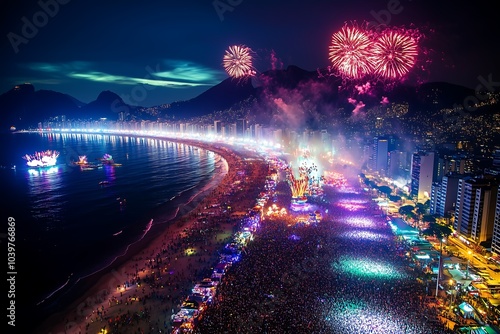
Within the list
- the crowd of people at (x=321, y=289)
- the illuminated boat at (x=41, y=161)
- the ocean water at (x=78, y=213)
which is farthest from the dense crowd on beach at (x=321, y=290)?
the illuminated boat at (x=41, y=161)

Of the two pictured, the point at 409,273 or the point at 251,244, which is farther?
the point at 251,244

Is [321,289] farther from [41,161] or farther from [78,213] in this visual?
[41,161]

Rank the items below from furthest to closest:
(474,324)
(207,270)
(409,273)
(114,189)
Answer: (114,189) → (207,270) → (409,273) → (474,324)

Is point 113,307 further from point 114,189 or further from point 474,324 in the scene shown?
point 114,189

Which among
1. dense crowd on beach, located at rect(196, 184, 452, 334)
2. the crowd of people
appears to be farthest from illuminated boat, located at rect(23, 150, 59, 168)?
dense crowd on beach, located at rect(196, 184, 452, 334)

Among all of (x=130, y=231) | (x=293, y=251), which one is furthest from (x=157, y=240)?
(x=293, y=251)

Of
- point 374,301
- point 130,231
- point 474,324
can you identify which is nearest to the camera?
point 474,324

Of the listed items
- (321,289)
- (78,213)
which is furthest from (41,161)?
(321,289)
